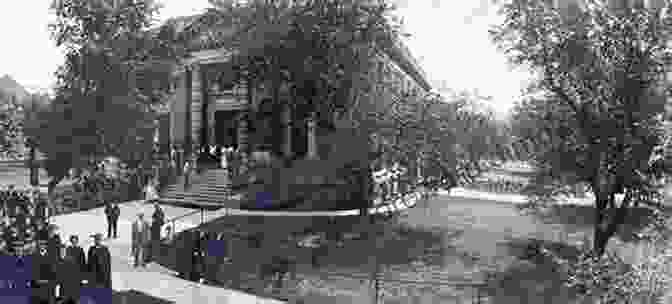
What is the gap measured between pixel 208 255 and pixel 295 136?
17.3 m

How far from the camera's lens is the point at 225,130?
99.4 feet

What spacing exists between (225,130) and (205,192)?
9.07 meters

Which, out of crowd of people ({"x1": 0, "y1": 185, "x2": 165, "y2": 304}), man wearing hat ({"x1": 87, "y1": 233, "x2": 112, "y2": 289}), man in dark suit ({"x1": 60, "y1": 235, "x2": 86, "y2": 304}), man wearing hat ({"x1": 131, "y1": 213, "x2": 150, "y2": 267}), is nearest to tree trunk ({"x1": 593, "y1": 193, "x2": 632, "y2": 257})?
man wearing hat ({"x1": 131, "y1": 213, "x2": 150, "y2": 267})

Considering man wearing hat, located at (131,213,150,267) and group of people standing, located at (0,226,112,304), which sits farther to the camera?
man wearing hat, located at (131,213,150,267)

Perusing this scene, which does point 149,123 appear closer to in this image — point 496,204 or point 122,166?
point 122,166

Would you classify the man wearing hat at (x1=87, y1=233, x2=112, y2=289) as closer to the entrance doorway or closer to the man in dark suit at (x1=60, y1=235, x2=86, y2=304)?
the man in dark suit at (x1=60, y1=235, x2=86, y2=304)

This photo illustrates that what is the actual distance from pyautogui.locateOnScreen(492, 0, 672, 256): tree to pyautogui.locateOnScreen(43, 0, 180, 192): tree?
52.0ft

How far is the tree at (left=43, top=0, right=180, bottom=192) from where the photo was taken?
17859mm

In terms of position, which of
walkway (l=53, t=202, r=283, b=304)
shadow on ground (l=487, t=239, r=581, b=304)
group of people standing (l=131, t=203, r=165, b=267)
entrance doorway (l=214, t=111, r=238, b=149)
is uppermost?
entrance doorway (l=214, t=111, r=238, b=149)

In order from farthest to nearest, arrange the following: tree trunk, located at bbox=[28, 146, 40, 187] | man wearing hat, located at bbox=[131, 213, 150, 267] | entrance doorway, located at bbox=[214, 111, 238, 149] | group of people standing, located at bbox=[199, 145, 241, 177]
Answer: entrance doorway, located at bbox=[214, 111, 238, 149] < group of people standing, located at bbox=[199, 145, 241, 177] < tree trunk, located at bbox=[28, 146, 40, 187] < man wearing hat, located at bbox=[131, 213, 150, 267]

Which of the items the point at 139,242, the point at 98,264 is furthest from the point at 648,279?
the point at 139,242

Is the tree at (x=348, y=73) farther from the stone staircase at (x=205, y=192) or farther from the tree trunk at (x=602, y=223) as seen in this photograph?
the tree trunk at (x=602, y=223)

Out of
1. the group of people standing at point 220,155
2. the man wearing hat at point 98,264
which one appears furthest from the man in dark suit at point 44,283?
the group of people standing at point 220,155

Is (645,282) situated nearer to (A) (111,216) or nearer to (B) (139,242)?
(B) (139,242)
